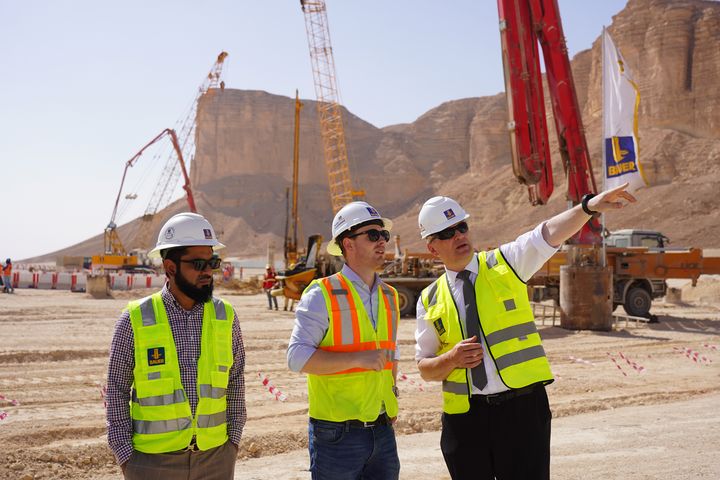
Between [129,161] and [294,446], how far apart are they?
2398 inches

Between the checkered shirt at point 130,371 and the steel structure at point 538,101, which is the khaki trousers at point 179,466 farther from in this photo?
the steel structure at point 538,101

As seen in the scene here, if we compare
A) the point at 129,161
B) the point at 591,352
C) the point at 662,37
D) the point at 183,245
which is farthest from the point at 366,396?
the point at 662,37

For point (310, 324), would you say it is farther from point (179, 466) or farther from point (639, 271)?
point (639, 271)

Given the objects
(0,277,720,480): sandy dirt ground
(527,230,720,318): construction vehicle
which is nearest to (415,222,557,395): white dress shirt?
(0,277,720,480): sandy dirt ground

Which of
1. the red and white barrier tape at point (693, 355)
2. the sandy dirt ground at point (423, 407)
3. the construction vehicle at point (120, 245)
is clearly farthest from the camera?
the construction vehicle at point (120, 245)

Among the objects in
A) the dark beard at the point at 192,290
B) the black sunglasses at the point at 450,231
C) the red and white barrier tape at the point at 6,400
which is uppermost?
the black sunglasses at the point at 450,231

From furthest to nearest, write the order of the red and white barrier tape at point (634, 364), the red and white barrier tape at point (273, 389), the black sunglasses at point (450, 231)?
the red and white barrier tape at point (634, 364) → the red and white barrier tape at point (273, 389) → the black sunglasses at point (450, 231)

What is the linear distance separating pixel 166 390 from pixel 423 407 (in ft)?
17.6

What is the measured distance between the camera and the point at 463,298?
119 inches

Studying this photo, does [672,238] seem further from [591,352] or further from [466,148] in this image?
[466,148]

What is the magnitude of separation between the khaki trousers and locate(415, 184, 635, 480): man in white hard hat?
3.20 ft

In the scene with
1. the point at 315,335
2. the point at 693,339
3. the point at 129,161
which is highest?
the point at 129,161

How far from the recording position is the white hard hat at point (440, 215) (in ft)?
10.5

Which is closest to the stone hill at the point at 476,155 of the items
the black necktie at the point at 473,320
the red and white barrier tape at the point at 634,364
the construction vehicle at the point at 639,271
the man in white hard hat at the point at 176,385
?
the construction vehicle at the point at 639,271
